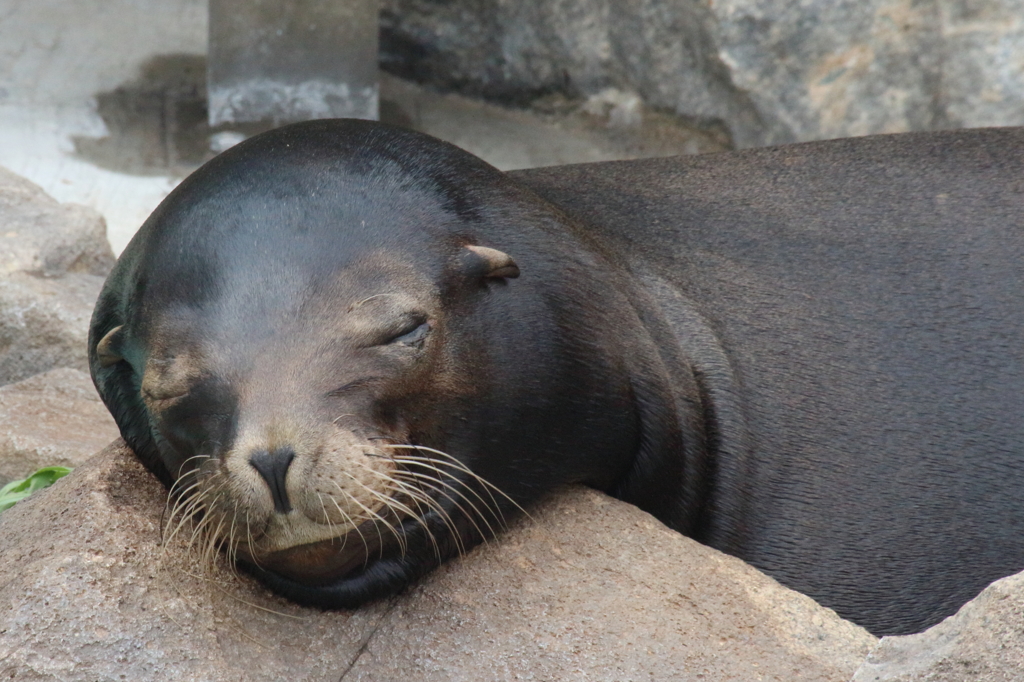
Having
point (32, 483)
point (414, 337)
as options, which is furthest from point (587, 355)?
point (32, 483)

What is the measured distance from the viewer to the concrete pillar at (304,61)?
8.83m

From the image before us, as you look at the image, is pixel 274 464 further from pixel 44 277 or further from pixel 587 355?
pixel 44 277

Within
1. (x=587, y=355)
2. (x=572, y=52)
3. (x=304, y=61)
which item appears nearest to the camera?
(x=587, y=355)

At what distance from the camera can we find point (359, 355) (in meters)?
2.94

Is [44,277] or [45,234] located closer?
[44,277]

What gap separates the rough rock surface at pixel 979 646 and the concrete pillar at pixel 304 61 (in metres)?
6.74

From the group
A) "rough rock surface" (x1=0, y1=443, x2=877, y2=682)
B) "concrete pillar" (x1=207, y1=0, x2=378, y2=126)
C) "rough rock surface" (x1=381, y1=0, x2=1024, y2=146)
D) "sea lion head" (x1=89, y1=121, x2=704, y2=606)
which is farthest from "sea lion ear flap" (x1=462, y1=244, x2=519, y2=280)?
"concrete pillar" (x1=207, y1=0, x2=378, y2=126)

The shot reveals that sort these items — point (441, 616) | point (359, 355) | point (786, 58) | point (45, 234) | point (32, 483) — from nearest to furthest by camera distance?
point (359, 355)
point (441, 616)
point (32, 483)
point (45, 234)
point (786, 58)

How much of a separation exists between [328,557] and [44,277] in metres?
3.19

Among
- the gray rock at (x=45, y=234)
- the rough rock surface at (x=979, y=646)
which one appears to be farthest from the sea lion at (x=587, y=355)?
the gray rock at (x=45, y=234)

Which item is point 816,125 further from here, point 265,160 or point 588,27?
point 265,160

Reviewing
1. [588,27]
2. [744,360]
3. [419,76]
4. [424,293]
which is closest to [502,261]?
[424,293]

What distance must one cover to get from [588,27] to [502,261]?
19.2 feet

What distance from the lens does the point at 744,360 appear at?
3885 millimetres
